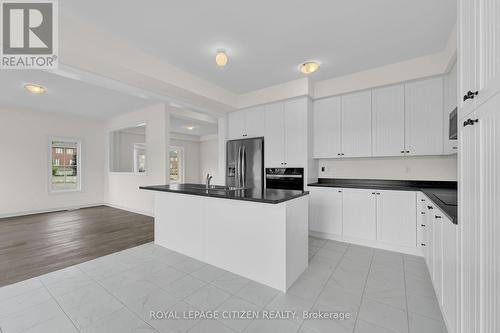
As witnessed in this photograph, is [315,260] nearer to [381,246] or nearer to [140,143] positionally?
[381,246]

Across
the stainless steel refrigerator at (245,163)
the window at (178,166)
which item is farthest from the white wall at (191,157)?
the stainless steel refrigerator at (245,163)

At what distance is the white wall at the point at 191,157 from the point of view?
915 centimetres

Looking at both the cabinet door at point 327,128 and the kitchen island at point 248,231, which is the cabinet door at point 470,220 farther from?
the cabinet door at point 327,128

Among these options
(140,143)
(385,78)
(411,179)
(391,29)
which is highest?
(391,29)

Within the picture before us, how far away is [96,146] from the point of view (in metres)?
6.41

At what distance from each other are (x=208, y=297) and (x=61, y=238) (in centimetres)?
319

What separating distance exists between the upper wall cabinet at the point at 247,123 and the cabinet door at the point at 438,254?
2911mm

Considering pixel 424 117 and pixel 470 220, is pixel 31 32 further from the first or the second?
pixel 424 117

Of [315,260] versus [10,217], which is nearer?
[315,260]

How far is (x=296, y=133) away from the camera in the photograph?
3.71m

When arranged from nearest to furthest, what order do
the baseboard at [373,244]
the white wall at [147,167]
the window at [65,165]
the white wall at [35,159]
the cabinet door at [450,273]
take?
the cabinet door at [450,273], the baseboard at [373,244], the white wall at [147,167], the white wall at [35,159], the window at [65,165]

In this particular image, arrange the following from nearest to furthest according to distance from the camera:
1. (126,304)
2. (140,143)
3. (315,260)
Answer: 1. (126,304)
2. (315,260)
3. (140,143)

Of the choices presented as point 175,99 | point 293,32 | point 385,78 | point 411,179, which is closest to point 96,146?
point 175,99

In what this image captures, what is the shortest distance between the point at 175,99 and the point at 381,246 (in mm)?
3916
